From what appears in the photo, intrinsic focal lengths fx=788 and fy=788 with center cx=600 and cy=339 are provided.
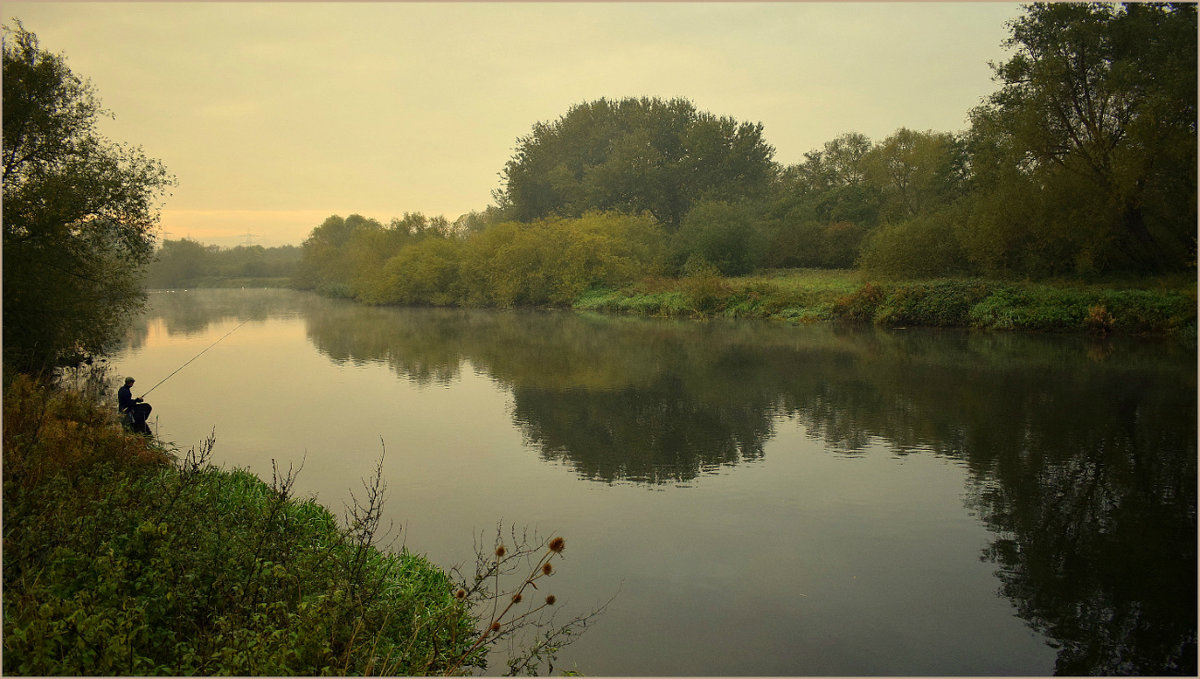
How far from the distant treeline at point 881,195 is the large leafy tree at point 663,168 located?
0.54ft

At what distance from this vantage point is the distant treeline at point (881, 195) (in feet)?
91.3

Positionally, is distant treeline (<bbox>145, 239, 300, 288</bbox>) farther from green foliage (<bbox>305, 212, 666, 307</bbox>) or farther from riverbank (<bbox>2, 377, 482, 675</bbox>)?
riverbank (<bbox>2, 377, 482, 675</bbox>)

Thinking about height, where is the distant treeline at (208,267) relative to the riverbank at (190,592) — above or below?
above

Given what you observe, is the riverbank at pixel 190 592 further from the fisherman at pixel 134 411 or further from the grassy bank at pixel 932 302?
the grassy bank at pixel 932 302

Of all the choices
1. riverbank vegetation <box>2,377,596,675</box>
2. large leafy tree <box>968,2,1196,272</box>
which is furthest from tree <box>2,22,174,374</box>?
large leafy tree <box>968,2,1196,272</box>

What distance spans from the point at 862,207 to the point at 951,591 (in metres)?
45.9

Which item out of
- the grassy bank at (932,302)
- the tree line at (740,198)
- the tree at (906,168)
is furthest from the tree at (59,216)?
the tree at (906,168)

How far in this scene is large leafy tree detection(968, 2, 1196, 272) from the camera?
2612 cm

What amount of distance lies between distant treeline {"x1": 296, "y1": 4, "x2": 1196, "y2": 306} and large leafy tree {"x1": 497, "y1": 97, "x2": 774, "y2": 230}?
0.16 meters

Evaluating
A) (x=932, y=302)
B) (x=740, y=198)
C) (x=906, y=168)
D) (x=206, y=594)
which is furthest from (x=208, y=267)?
(x=206, y=594)

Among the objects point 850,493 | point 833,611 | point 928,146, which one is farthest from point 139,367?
point 928,146

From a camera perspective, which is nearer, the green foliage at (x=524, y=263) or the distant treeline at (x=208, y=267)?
the green foliage at (x=524, y=263)

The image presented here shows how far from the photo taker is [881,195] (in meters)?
54.2

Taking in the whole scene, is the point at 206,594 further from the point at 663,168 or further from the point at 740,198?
the point at 663,168
